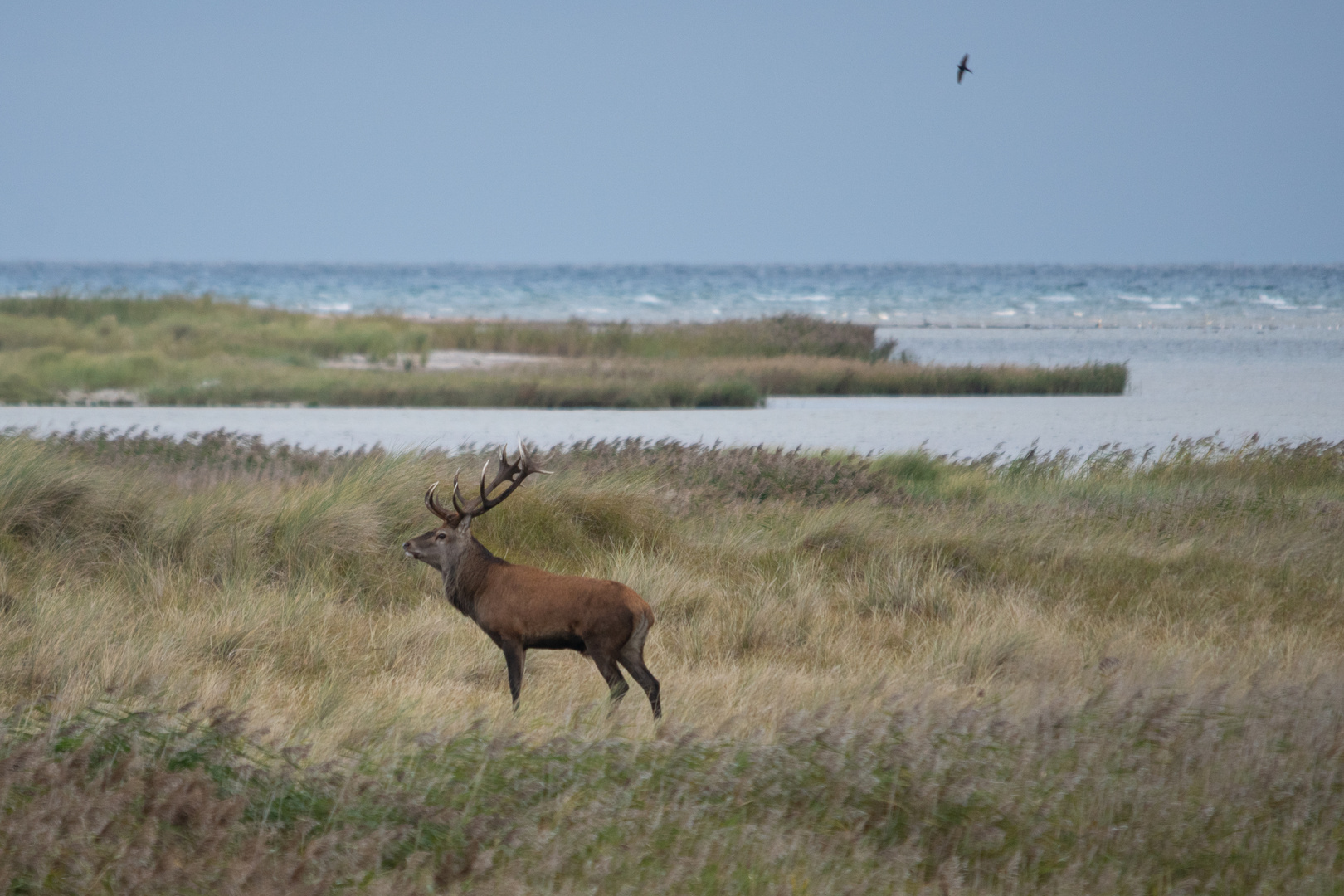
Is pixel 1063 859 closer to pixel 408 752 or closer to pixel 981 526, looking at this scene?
pixel 408 752

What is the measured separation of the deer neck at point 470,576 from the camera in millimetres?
5430

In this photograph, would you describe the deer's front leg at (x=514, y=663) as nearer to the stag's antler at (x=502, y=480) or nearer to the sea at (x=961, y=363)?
the stag's antler at (x=502, y=480)

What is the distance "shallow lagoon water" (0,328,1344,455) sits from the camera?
1794 cm

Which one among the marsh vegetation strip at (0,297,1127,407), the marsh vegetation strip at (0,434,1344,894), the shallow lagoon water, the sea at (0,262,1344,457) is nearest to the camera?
the marsh vegetation strip at (0,434,1344,894)

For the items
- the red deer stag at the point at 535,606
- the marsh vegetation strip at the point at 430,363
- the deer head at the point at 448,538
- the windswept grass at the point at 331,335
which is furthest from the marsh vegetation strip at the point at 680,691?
the windswept grass at the point at 331,335

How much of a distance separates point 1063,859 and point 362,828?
2.17 meters

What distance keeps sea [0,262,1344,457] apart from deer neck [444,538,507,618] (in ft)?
20.8

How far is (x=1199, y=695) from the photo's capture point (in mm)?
5332

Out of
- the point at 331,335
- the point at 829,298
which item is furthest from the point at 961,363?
the point at 829,298

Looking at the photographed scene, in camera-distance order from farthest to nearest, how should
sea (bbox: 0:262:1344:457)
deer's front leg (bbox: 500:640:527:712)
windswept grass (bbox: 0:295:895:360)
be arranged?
1. windswept grass (bbox: 0:295:895:360)
2. sea (bbox: 0:262:1344:457)
3. deer's front leg (bbox: 500:640:527:712)

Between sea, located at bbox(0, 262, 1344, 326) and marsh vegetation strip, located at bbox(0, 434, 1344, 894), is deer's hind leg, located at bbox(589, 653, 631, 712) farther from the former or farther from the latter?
sea, located at bbox(0, 262, 1344, 326)

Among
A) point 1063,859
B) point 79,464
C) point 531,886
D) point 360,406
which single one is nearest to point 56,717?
point 531,886

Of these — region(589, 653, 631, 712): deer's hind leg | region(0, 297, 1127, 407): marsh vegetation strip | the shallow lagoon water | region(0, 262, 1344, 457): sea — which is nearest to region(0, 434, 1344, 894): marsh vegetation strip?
region(589, 653, 631, 712): deer's hind leg

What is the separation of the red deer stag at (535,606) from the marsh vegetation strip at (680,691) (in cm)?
25
